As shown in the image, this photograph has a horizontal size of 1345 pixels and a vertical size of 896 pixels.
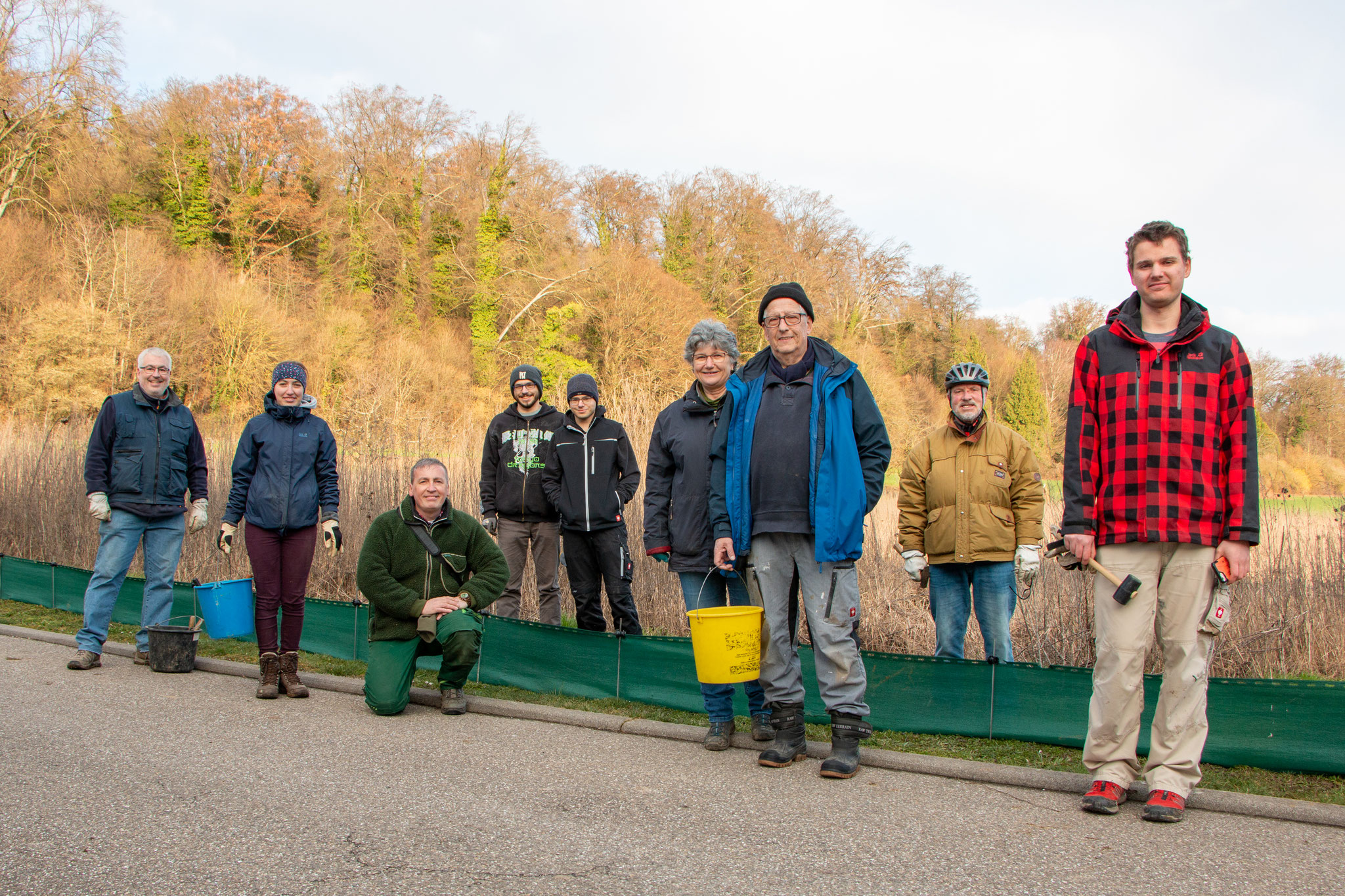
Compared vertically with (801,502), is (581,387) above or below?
above

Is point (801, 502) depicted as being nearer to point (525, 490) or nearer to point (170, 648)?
point (525, 490)

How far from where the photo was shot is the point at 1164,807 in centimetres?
379

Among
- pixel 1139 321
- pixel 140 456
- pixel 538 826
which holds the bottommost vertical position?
pixel 538 826

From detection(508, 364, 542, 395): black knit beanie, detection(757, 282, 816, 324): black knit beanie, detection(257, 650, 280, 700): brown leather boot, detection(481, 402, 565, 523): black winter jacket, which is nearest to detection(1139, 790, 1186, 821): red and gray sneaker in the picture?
detection(757, 282, 816, 324): black knit beanie

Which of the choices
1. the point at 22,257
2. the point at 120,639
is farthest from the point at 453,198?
the point at 120,639

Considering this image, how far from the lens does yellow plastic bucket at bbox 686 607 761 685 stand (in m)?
4.52

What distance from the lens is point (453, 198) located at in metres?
43.2

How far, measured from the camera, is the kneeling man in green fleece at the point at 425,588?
569cm

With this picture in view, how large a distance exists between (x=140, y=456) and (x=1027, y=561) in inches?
234

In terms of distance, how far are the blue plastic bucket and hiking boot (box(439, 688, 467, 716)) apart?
2.13m

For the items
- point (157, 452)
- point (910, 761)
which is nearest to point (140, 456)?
point (157, 452)

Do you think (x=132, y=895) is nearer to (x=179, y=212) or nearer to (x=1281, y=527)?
(x=1281, y=527)

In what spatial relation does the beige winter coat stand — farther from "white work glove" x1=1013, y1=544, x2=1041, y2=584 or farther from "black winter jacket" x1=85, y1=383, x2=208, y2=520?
"black winter jacket" x1=85, y1=383, x2=208, y2=520

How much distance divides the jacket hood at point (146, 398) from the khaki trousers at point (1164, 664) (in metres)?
6.05
